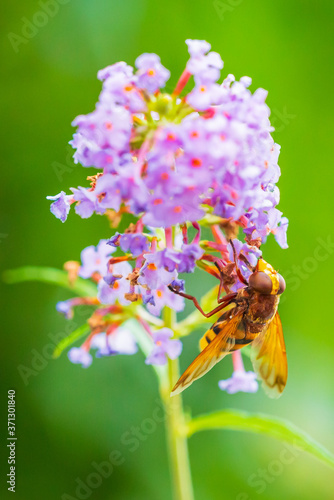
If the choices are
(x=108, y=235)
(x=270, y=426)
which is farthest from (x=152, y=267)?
(x=108, y=235)

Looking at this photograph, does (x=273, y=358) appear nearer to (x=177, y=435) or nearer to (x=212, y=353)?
(x=212, y=353)

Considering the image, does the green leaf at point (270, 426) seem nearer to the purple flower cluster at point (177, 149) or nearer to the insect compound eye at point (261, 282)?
the insect compound eye at point (261, 282)

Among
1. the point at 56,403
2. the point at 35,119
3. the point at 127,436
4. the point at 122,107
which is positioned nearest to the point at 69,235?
the point at 35,119

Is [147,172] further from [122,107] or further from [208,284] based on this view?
[208,284]

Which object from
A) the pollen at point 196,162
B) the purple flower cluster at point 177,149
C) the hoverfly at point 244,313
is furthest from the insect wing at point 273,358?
the pollen at point 196,162

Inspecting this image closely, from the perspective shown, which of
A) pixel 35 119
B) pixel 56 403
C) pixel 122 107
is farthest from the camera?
pixel 35 119

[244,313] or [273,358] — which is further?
[273,358]
